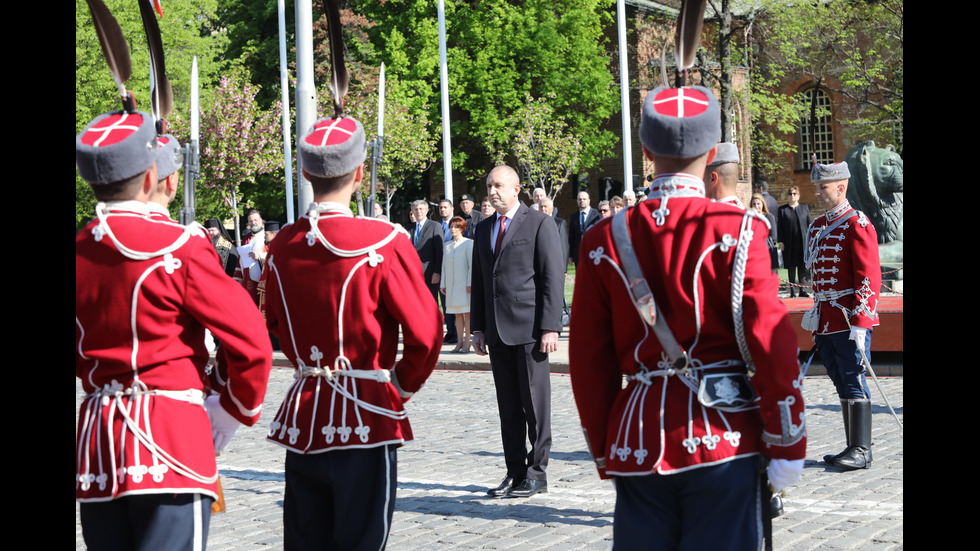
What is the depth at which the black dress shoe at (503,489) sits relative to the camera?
7559 millimetres

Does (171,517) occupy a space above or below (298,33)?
below

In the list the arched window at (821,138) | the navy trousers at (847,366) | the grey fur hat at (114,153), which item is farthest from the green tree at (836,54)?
the grey fur hat at (114,153)

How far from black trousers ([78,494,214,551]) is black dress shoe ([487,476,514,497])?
385 centimetres

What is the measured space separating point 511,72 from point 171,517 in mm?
40268

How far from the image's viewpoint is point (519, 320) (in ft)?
25.5

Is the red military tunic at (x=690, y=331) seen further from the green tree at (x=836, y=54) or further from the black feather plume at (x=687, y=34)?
the green tree at (x=836, y=54)

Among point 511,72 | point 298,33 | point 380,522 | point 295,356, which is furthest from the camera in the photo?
point 511,72

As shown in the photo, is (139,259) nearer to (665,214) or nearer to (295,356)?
(295,356)

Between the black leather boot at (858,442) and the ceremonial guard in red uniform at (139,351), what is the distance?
551cm

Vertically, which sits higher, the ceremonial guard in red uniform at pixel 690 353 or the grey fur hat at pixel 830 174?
the grey fur hat at pixel 830 174

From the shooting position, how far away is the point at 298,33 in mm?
14852

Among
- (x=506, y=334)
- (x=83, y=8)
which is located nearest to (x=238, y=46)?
(x=83, y=8)

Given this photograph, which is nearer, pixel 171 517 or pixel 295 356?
pixel 171 517

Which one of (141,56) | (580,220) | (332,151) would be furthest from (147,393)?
(141,56)
